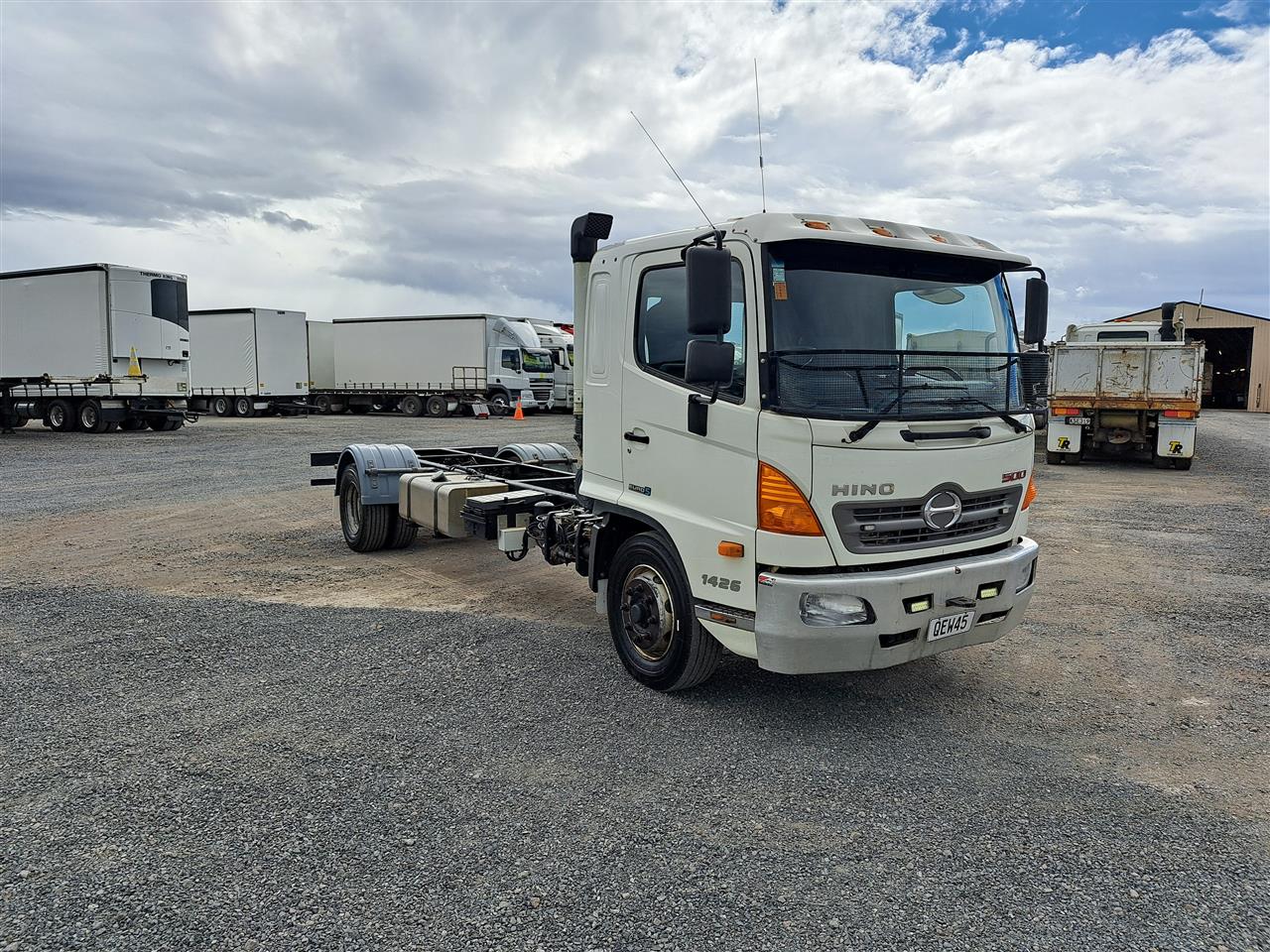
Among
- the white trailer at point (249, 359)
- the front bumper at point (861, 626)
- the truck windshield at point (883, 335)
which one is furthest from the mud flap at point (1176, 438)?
the white trailer at point (249, 359)

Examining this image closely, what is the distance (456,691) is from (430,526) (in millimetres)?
2968

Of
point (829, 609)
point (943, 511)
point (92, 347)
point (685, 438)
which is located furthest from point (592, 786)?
point (92, 347)

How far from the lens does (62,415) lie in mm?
24219

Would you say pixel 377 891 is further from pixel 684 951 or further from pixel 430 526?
pixel 430 526

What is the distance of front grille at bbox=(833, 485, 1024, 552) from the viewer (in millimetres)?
4180

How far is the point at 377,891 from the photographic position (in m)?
3.12

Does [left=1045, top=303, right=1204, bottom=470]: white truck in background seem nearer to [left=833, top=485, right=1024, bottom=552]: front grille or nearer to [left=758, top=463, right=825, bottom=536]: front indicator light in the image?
[left=833, top=485, right=1024, bottom=552]: front grille

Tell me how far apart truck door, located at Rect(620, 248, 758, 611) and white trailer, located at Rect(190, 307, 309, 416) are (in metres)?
30.3

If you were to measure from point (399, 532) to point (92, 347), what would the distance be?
18235 mm

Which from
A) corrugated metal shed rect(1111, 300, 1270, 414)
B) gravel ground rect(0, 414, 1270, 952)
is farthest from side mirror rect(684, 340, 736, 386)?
corrugated metal shed rect(1111, 300, 1270, 414)

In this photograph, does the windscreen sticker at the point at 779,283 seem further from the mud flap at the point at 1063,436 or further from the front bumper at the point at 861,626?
the mud flap at the point at 1063,436

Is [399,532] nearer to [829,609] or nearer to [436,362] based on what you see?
[829,609]

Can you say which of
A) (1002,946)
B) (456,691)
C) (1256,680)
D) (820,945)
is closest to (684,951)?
(820,945)

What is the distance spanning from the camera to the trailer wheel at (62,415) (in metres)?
24.2
